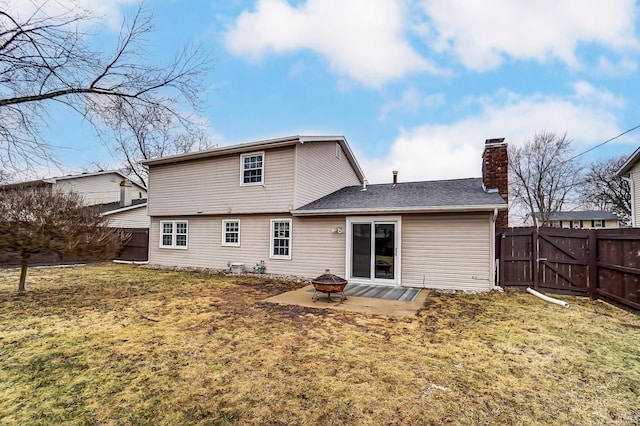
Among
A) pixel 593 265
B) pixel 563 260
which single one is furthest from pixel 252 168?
pixel 593 265

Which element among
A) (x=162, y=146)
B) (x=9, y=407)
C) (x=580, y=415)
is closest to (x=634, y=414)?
(x=580, y=415)

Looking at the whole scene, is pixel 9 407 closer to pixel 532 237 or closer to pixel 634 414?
pixel 634 414

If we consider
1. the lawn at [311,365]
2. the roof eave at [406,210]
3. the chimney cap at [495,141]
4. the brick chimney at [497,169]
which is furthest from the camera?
the chimney cap at [495,141]

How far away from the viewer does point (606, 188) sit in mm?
27062

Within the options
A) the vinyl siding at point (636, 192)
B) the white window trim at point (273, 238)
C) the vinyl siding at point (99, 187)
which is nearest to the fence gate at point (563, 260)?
the white window trim at point (273, 238)

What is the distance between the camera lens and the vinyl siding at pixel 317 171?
10617 mm

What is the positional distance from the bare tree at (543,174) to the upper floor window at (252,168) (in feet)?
84.0

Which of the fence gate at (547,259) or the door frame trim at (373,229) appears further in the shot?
the door frame trim at (373,229)

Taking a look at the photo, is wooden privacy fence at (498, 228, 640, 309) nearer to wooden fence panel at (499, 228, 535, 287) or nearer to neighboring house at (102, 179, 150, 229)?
wooden fence panel at (499, 228, 535, 287)

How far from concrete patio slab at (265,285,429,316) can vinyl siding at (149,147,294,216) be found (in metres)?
3.74

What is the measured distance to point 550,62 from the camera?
11.3 m

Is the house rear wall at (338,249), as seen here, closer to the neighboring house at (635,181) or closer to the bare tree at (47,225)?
the bare tree at (47,225)

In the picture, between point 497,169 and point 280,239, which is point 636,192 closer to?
point 497,169

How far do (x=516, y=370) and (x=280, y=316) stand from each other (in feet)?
12.5
